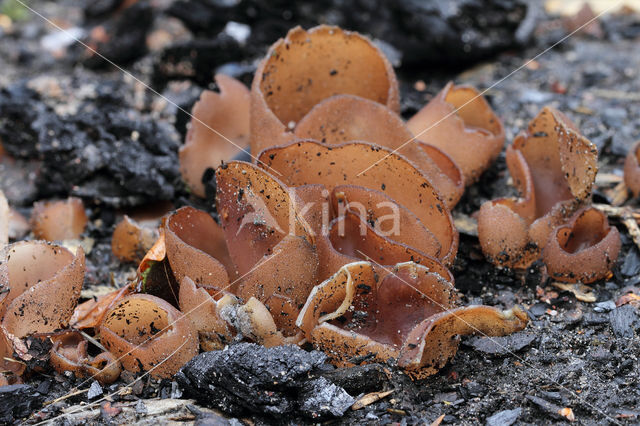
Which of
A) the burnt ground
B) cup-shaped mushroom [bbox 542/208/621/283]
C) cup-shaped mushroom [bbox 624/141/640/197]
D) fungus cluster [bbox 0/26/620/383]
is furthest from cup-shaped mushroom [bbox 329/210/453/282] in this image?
cup-shaped mushroom [bbox 624/141/640/197]

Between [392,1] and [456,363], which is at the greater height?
[392,1]

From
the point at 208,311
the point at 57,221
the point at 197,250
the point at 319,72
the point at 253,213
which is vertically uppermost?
the point at 319,72

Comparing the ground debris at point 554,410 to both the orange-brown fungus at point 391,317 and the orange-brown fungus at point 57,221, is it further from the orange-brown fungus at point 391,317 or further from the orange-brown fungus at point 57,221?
the orange-brown fungus at point 57,221

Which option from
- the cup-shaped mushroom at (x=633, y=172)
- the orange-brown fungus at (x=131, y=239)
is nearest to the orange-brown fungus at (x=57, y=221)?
the orange-brown fungus at (x=131, y=239)

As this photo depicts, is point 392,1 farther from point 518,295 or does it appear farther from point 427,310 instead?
point 427,310

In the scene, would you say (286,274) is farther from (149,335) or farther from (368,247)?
(149,335)

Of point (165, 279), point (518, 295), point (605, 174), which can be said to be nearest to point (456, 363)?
point (518, 295)

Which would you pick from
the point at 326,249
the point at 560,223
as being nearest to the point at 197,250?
the point at 326,249
